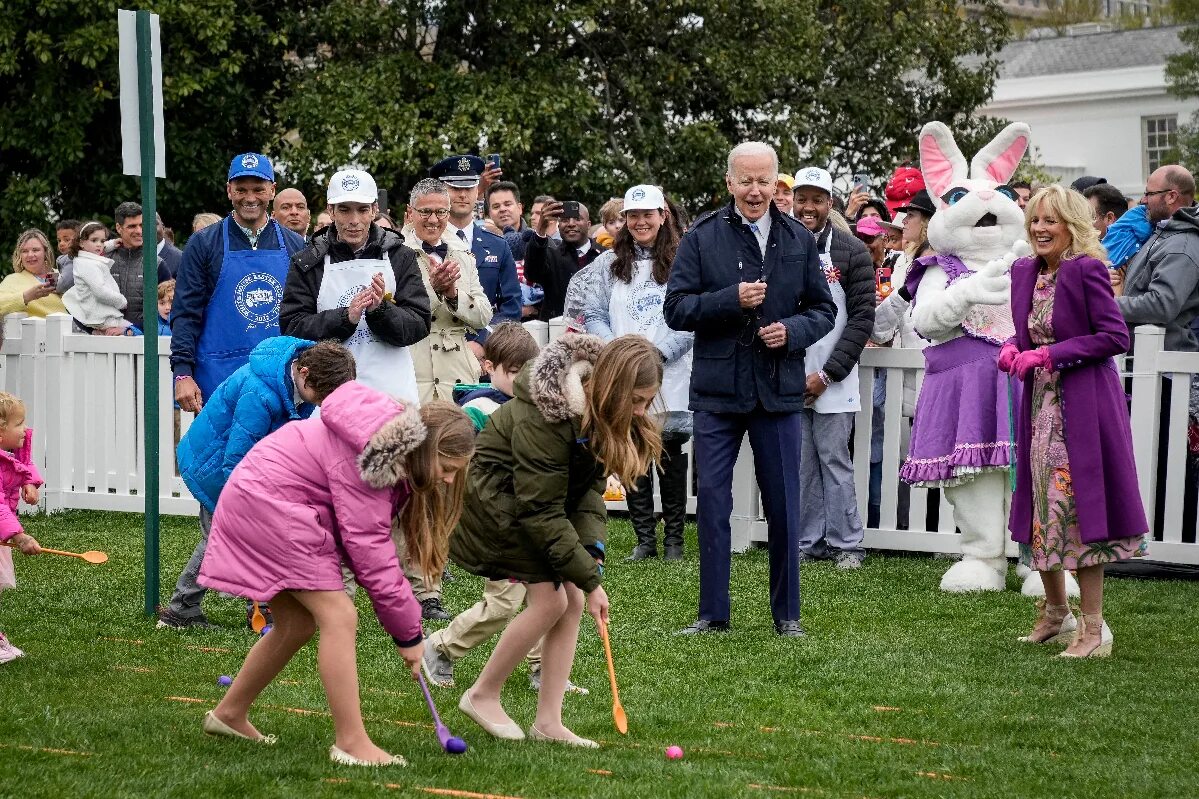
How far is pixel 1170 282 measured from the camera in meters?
9.86

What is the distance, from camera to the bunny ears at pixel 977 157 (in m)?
9.45

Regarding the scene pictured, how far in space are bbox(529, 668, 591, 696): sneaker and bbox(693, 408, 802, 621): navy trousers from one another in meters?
1.32

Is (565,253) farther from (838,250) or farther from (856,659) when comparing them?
(856,659)

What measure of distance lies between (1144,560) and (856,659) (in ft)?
10.9

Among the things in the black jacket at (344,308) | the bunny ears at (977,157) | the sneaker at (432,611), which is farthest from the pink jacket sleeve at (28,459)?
the bunny ears at (977,157)

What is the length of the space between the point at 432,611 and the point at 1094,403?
3359 mm

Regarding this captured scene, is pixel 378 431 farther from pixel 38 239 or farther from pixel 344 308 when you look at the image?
pixel 38 239

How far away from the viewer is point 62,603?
28.9 feet

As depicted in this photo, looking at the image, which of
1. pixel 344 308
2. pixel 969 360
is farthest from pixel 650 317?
pixel 344 308

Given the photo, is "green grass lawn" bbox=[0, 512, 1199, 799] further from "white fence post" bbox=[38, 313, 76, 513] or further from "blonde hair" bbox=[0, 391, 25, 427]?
"white fence post" bbox=[38, 313, 76, 513]

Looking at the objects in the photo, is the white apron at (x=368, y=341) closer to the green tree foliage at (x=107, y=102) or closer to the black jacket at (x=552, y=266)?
the black jacket at (x=552, y=266)

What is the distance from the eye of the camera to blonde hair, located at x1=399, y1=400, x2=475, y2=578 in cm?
541

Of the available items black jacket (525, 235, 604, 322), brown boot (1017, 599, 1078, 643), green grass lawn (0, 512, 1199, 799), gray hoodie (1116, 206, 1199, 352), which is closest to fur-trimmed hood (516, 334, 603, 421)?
green grass lawn (0, 512, 1199, 799)

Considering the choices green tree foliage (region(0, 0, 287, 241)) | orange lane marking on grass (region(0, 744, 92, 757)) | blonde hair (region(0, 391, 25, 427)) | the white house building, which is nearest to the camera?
orange lane marking on grass (region(0, 744, 92, 757))
